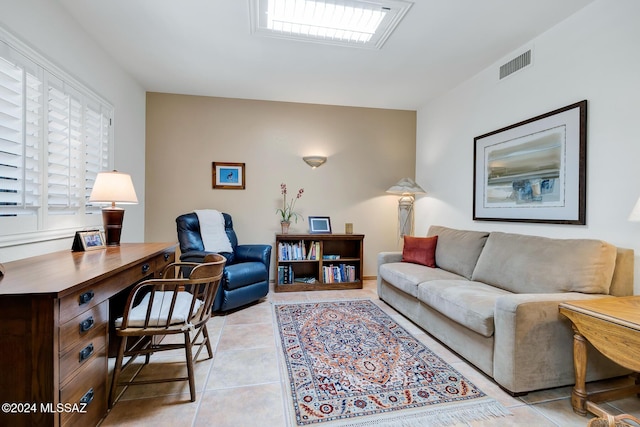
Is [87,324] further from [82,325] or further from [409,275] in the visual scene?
[409,275]

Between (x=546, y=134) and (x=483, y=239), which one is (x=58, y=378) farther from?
(x=546, y=134)

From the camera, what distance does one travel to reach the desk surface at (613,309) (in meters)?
1.40

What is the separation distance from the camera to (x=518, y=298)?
1788 mm

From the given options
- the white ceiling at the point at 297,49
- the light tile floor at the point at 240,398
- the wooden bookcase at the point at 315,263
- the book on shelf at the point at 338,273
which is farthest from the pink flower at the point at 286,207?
the light tile floor at the point at 240,398

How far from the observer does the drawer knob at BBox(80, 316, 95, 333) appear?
4.41 ft

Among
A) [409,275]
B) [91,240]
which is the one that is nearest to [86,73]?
[91,240]

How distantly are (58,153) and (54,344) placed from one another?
171cm

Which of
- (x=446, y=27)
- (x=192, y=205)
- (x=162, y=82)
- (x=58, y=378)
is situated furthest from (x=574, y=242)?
(x=162, y=82)

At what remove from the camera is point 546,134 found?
8.36 feet

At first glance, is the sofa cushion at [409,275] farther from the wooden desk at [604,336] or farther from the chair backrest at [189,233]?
the chair backrest at [189,233]

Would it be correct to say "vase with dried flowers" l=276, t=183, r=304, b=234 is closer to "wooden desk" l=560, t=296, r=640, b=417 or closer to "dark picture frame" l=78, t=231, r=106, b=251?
"dark picture frame" l=78, t=231, r=106, b=251

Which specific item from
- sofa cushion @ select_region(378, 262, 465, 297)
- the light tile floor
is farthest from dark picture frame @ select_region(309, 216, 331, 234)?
the light tile floor

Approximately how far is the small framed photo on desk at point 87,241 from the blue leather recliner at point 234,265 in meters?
0.87

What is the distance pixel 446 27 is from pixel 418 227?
2736 millimetres
